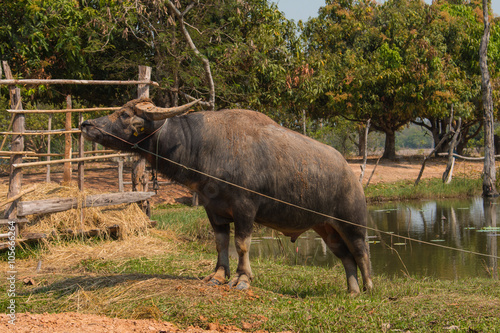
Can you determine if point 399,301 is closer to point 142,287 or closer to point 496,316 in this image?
point 496,316

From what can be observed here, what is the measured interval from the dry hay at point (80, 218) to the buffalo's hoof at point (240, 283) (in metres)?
3.62

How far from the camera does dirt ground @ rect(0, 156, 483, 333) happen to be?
3.63m

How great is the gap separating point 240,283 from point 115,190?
395 inches

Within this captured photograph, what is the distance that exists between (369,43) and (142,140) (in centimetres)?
2132

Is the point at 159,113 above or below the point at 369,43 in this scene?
below

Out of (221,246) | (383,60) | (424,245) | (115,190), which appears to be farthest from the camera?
(383,60)

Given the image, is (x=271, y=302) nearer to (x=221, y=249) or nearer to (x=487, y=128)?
(x=221, y=249)

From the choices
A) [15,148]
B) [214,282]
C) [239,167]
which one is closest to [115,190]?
[15,148]

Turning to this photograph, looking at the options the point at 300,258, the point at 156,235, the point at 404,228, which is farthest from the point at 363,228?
the point at 404,228

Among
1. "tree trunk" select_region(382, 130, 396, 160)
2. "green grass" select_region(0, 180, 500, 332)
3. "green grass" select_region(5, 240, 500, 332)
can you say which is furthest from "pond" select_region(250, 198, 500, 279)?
"tree trunk" select_region(382, 130, 396, 160)

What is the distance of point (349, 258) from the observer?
5.21m

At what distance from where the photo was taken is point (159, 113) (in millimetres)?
4480

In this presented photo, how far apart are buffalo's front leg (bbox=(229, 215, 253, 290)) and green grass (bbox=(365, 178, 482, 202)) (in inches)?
472

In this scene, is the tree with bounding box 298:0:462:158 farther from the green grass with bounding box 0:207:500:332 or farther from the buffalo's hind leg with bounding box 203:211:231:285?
the buffalo's hind leg with bounding box 203:211:231:285
